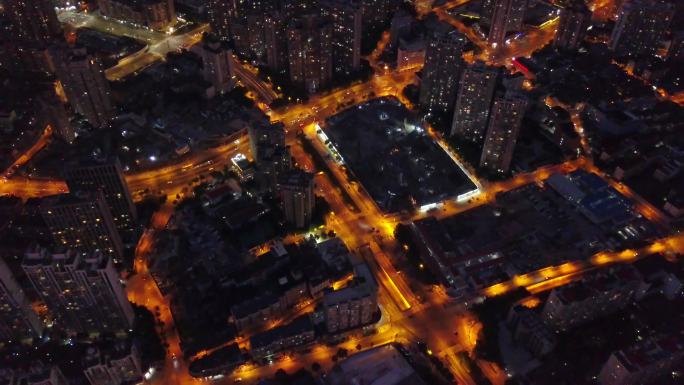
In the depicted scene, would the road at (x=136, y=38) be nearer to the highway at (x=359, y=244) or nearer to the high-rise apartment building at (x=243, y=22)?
the high-rise apartment building at (x=243, y=22)

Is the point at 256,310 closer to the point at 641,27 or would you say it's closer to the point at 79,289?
the point at 79,289

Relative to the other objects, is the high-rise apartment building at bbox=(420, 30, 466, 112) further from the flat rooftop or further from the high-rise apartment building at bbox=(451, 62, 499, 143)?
the high-rise apartment building at bbox=(451, 62, 499, 143)

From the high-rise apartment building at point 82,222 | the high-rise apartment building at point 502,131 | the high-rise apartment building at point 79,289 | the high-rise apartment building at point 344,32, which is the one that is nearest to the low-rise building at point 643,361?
the high-rise apartment building at point 502,131

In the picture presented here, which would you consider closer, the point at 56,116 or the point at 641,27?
the point at 56,116

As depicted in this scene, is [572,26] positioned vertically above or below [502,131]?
above

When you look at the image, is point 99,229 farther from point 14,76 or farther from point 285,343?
point 14,76

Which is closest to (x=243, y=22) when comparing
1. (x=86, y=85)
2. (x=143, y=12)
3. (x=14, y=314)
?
(x=143, y=12)

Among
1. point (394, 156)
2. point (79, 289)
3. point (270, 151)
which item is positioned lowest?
point (394, 156)

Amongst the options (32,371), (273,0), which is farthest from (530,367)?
(273,0)
